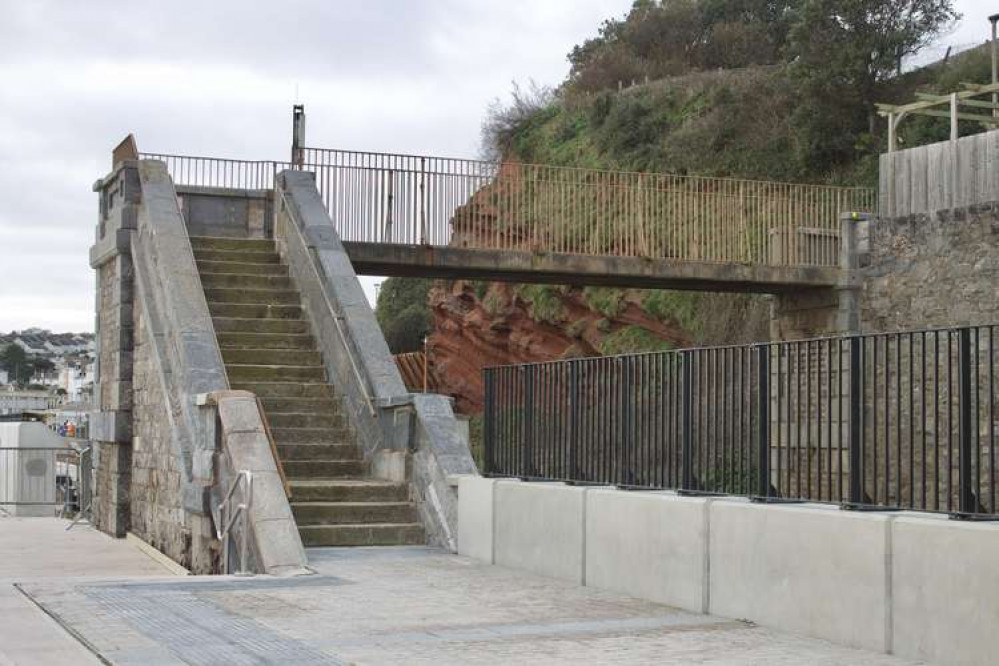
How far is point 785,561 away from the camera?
8.26m

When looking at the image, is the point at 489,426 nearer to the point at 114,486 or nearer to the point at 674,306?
the point at 114,486

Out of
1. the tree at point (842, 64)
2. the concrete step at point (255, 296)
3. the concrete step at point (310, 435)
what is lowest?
the concrete step at point (310, 435)

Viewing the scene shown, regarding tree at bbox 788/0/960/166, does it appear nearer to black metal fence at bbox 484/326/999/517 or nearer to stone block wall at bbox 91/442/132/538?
stone block wall at bbox 91/442/132/538

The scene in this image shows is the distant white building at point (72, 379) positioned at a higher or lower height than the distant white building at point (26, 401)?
higher

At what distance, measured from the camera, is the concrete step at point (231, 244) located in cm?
1811

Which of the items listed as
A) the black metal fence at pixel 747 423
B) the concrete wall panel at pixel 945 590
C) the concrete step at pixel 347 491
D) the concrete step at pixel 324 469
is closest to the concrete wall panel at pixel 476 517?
the black metal fence at pixel 747 423

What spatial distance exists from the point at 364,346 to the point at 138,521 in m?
5.41

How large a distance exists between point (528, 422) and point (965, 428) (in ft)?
17.5

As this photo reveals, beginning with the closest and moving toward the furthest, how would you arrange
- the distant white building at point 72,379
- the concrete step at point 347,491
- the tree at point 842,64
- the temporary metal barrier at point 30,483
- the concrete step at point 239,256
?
the concrete step at point 347,491, the concrete step at point 239,256, the temporary metal barrier at point 30,483, the tree at point 842,64, the distant white building at point 72,379

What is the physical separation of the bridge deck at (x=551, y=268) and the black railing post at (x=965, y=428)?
13.5 metres

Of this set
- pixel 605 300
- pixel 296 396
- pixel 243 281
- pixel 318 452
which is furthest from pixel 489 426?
pixel 605 300

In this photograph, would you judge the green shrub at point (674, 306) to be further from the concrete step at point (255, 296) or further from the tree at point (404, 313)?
the tree at point (404, 313)

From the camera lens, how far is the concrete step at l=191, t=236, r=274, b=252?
18109 millimetres

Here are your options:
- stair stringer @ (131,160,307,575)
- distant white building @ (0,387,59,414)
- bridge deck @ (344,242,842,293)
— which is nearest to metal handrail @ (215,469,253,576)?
stair stringer @ (131,160,307,575)
